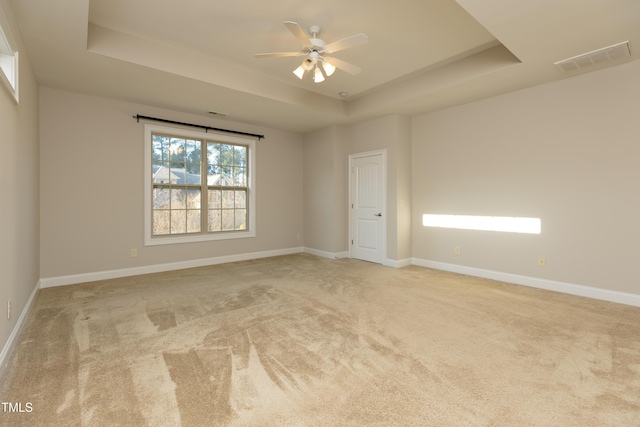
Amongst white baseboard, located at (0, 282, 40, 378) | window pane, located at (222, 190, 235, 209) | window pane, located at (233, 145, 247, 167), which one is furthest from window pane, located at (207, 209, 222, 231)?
white baseboard, located at (0, 282, 40, 378)

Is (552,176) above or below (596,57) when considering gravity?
below

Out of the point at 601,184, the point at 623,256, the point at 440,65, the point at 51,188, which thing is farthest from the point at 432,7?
the point at 51,188

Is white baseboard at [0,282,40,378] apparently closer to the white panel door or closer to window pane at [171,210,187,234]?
window pane at [171,210,187,234]

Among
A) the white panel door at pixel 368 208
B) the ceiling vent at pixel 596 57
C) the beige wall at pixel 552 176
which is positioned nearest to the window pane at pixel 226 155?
the white panel door at pixel 368 208

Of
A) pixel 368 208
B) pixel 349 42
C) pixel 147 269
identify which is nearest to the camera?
pixel 349 42

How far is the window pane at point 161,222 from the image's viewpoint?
196 inches

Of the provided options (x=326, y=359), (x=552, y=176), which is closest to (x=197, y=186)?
(x=326, y=359)

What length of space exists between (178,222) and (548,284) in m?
5.44

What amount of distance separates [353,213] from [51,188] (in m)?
4.62

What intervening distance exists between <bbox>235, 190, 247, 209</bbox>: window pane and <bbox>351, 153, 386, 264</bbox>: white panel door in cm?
209

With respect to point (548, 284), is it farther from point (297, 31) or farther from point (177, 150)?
point (177, 150)

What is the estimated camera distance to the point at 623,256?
133 inches

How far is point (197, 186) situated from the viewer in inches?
212

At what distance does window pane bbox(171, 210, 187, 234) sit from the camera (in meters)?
5.16
